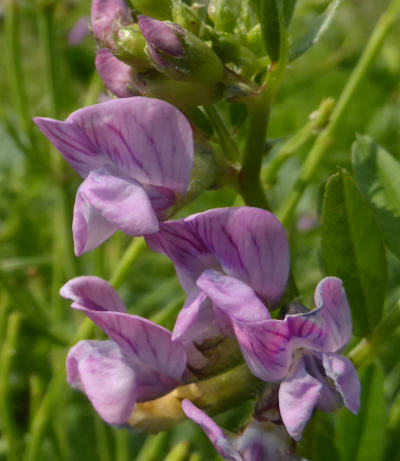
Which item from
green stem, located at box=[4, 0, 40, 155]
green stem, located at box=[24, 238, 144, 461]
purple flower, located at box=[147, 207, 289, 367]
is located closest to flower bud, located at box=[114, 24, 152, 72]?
purple flower, located at box=[147, 207, 289, 367]

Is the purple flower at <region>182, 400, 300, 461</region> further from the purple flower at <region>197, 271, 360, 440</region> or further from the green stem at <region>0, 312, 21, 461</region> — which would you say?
the green stem at <region>0, 312, 21, 461</region>

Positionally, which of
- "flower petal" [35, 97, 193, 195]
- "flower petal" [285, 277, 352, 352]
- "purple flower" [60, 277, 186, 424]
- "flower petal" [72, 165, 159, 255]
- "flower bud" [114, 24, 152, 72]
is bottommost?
"purple flower" [60, 277, 186, 424]

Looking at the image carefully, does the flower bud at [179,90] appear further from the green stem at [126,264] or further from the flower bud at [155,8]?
the green stem at [126,264]

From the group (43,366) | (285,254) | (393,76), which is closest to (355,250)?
(285,254)

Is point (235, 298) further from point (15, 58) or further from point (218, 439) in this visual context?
point (15, 58)

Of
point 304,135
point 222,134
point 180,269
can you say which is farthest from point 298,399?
point 304,135
